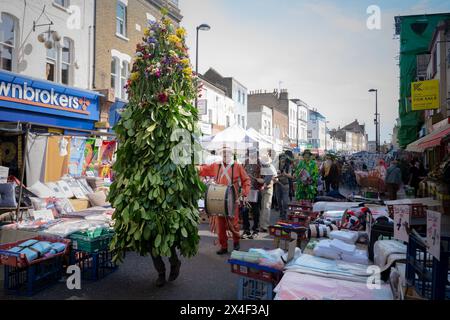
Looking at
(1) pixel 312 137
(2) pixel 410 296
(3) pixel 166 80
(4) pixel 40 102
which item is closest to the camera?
(2) pixel 410 296

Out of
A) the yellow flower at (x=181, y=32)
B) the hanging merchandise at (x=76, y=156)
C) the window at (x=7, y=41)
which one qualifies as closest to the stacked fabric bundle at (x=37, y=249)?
the yellow flower at (x=181, y=32)

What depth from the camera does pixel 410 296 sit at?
2719 mm

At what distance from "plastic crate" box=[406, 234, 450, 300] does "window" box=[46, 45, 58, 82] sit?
1254cm

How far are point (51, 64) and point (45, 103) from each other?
1.71 meters

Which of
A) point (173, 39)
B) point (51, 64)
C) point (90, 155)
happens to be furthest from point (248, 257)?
point (51, 64)

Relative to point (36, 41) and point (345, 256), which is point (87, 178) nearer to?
point (36, 41)

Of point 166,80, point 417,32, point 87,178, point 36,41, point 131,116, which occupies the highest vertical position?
point 417,32

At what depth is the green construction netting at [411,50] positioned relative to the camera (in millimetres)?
18859

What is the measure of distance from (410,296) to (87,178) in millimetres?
8308

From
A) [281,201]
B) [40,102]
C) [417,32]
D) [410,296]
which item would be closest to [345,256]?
[410,296]

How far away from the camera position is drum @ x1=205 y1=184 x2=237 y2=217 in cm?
591

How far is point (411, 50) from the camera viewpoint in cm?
2061

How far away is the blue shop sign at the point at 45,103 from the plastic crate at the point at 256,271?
9.32 meters

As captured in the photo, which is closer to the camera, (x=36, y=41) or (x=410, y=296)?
(x=410, y=296)
